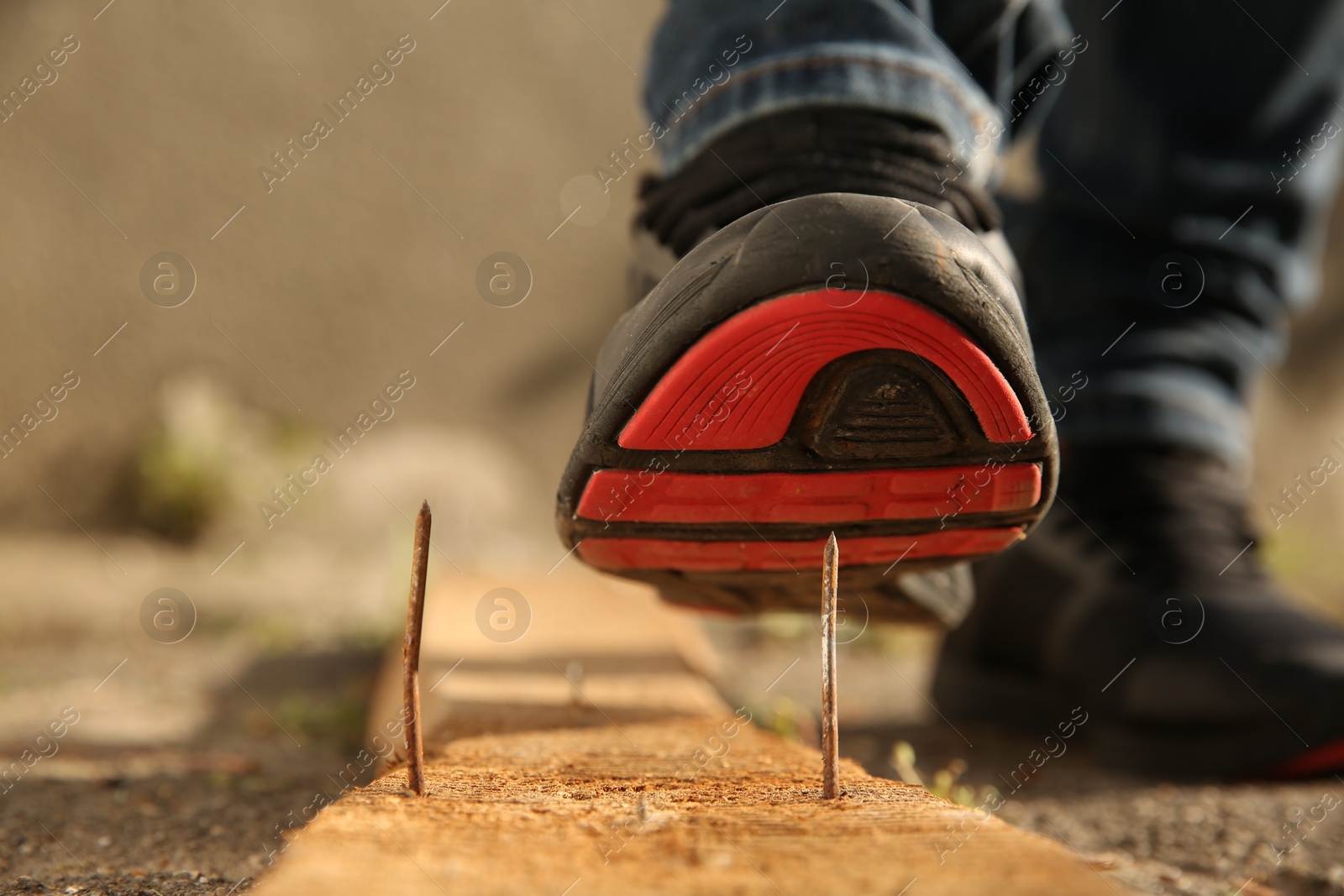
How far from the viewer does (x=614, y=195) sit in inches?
146

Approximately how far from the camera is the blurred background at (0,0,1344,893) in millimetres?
2789

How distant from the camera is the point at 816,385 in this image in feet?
2.83

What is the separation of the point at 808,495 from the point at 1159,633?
92 centimetres

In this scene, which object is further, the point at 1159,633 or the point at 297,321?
the point at 297,321

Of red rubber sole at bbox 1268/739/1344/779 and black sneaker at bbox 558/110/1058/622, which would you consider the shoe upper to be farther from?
black sneaker at bbox 558/110/1058/622

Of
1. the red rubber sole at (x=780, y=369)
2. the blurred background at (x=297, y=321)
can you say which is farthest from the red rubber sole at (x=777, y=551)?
the blurred background at (x=297, y=321)

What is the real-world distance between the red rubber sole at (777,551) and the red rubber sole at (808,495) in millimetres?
35

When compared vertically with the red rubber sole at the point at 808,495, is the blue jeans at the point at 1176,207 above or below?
above

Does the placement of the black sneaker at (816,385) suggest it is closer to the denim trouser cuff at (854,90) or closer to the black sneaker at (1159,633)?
the denim trouser cuff at (854,90)

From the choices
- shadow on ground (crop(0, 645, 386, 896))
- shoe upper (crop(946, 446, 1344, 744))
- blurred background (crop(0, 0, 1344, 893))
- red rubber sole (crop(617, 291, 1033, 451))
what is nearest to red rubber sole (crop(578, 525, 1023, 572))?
red rubber sole (crop(617, 291, 1033, 451))

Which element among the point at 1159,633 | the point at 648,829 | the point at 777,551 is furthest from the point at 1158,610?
the point at 648,829

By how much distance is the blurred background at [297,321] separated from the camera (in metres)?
2.79

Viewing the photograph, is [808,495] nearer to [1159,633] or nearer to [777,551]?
[777,551]

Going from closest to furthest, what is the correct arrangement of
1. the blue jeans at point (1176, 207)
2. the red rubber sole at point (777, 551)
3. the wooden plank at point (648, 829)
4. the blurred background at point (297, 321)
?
the wooden plank at point (648, 829), the red rubber sole at point (777, 551), the blue jeans at point (1176, 207), the blurred background at point (297, 321)
